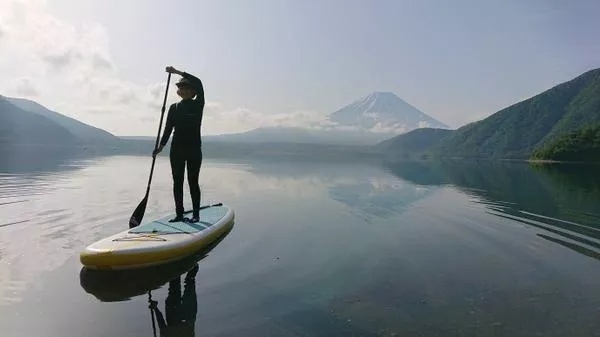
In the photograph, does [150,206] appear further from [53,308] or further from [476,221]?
[476,221]

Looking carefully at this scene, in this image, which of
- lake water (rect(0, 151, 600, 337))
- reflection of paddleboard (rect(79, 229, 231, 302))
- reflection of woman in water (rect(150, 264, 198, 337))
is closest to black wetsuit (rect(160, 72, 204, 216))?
lake water (rect(0, 151, 600, 337))

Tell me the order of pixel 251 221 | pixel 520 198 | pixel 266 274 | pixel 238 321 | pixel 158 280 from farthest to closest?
1. pixel 520 198
2. pixel 251 221
3. pixel 266 274
4. pixel 158 280
5. pixel 238 321

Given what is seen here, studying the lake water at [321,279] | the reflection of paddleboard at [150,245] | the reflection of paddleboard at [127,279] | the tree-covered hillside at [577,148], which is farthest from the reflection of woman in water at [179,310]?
the tree-covered hillside at [577,148]

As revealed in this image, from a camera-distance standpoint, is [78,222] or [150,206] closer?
[78,222]

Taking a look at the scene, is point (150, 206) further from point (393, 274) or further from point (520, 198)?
point (520, 198)

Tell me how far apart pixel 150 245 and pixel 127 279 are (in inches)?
33.5

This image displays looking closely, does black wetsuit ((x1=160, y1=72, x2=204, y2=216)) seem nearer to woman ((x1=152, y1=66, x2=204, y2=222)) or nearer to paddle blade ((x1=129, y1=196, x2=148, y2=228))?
woman ((x1=152, y1=66, x2=204, y2=222))

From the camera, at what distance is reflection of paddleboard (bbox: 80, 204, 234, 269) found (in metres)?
9.30

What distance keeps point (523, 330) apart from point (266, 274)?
510cm

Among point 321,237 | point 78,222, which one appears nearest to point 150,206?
point 78,222

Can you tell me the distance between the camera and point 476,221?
1878cm

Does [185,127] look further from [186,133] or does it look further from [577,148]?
[577,148]

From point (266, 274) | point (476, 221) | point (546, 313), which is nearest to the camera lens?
point (546, 313)

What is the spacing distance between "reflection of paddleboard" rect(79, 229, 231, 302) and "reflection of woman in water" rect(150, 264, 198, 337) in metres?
0.41
